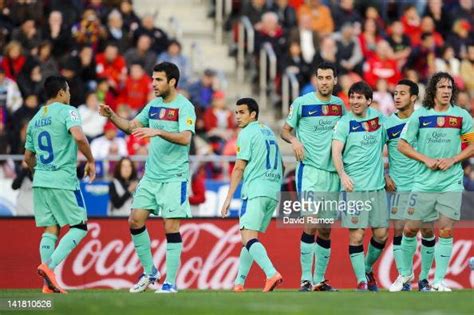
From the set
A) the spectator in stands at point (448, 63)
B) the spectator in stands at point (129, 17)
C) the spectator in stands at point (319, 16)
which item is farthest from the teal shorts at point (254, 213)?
the spectator in stands at point (448, 63)

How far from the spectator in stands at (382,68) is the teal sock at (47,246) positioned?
1181cm

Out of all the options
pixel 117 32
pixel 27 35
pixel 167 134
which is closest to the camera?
pixel 167 134

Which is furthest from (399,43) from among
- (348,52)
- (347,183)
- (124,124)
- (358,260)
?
(124,124)

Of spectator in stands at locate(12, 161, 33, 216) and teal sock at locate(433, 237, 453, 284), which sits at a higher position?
spectator in stands at locate(12, 161, 33, 216)

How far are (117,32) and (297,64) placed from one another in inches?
136

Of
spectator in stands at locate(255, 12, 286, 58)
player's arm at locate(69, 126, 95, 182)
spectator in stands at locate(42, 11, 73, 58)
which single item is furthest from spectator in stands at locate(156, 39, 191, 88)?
player's arm at locate(69, 126, 95, 182)

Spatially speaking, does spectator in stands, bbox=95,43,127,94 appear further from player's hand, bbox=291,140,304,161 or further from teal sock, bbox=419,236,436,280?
teal sock, bbox=419,236,436,280

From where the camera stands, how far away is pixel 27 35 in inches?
1106

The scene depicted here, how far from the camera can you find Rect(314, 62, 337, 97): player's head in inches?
764

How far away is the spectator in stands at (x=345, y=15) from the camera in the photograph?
31.8 m

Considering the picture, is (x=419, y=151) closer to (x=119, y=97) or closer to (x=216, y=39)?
(x=119, y=97)

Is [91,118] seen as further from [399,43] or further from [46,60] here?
[399,43]

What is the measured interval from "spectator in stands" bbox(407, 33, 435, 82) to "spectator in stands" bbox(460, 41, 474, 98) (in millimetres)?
630

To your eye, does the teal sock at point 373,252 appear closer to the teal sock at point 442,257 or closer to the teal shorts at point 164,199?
the teal sock at point 442,257
